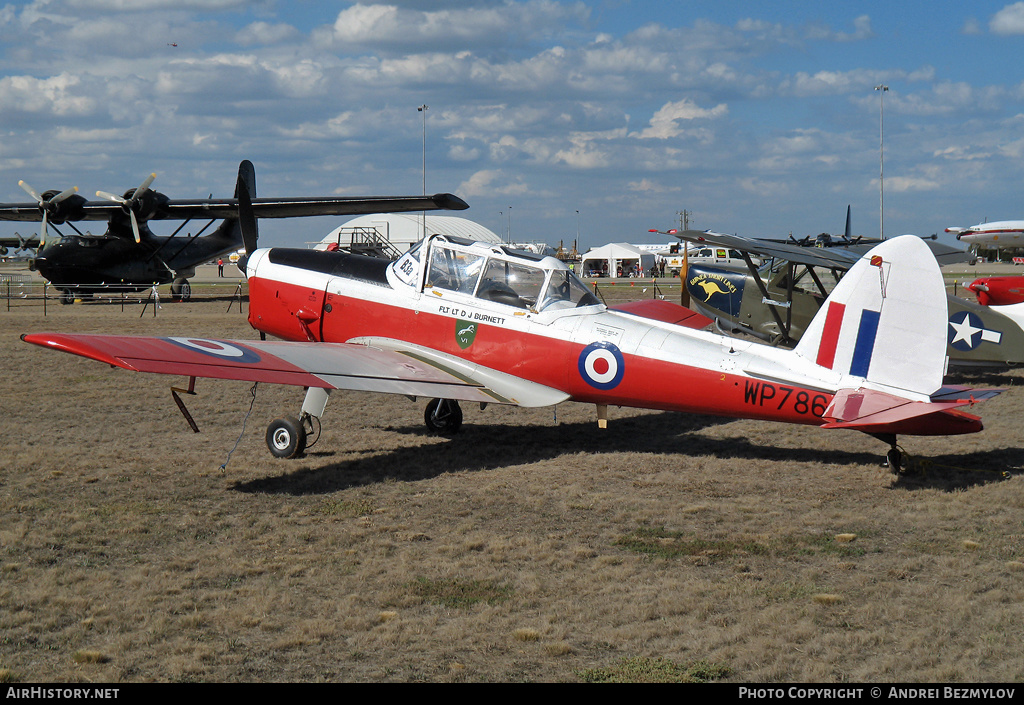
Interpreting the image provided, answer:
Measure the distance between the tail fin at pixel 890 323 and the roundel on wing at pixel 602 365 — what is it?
1.90 meters

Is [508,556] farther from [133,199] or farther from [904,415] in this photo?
[133,199]

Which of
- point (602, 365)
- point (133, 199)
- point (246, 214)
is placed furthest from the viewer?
point (133, 199)

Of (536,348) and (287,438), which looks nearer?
(287,438)

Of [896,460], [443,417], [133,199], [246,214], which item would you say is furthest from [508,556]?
[133,199]

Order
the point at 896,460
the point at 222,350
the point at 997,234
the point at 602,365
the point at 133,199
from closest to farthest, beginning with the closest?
the point at 896,460
the point at 222,350
the point at 602,365
the point at 133,199
the point at 997,234

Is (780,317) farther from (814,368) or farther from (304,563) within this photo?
(304,563)

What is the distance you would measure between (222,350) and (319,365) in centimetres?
94

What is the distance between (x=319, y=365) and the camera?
8172 mm

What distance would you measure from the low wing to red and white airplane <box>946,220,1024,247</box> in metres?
68.7

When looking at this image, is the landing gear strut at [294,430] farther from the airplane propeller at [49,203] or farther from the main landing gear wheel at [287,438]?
the airplane propeller at [49,203]

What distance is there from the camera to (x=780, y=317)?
13938 mm

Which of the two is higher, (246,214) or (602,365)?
(246,214)

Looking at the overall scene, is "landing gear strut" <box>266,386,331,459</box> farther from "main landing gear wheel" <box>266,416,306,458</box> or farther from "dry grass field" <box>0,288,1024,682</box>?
"dry grass field" <box>0,288,1024,682</box>

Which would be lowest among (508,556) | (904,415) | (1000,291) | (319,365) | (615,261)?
(508,556)
